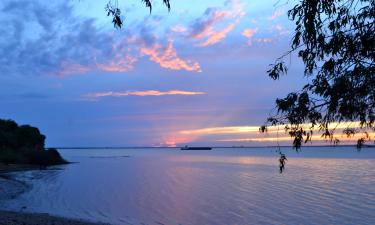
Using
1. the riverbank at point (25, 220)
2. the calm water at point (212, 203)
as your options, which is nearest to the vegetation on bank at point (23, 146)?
the calm water at point (212, 203)

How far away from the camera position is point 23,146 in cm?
11400

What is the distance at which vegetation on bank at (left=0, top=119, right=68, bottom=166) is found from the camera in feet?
323

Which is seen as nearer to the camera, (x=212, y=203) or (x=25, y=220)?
(x=25, y=220)

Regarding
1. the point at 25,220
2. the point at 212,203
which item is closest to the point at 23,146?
the point at 212,203

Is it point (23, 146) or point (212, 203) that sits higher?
point (23, 146)

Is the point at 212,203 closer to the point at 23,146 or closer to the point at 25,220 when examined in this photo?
the point at 25,220

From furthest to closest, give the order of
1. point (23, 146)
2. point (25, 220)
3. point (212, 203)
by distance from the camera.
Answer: point (23, 146) → point (212, 203) → point (25, 220)

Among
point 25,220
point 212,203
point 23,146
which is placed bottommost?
point 212,203

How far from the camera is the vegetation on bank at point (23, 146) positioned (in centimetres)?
9838

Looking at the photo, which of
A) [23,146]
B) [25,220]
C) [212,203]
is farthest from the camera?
[23,146]

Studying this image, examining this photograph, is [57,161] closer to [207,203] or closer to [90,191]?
[90,191]

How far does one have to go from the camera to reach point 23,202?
38.3 m

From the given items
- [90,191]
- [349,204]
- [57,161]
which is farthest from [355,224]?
[57,161]

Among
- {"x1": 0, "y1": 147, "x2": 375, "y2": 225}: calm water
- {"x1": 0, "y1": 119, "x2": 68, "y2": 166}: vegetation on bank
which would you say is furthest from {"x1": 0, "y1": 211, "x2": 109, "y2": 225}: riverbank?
{"x1": 0, "y1": 119, "x2": 68, "y2": 166}: vegetation on bank
